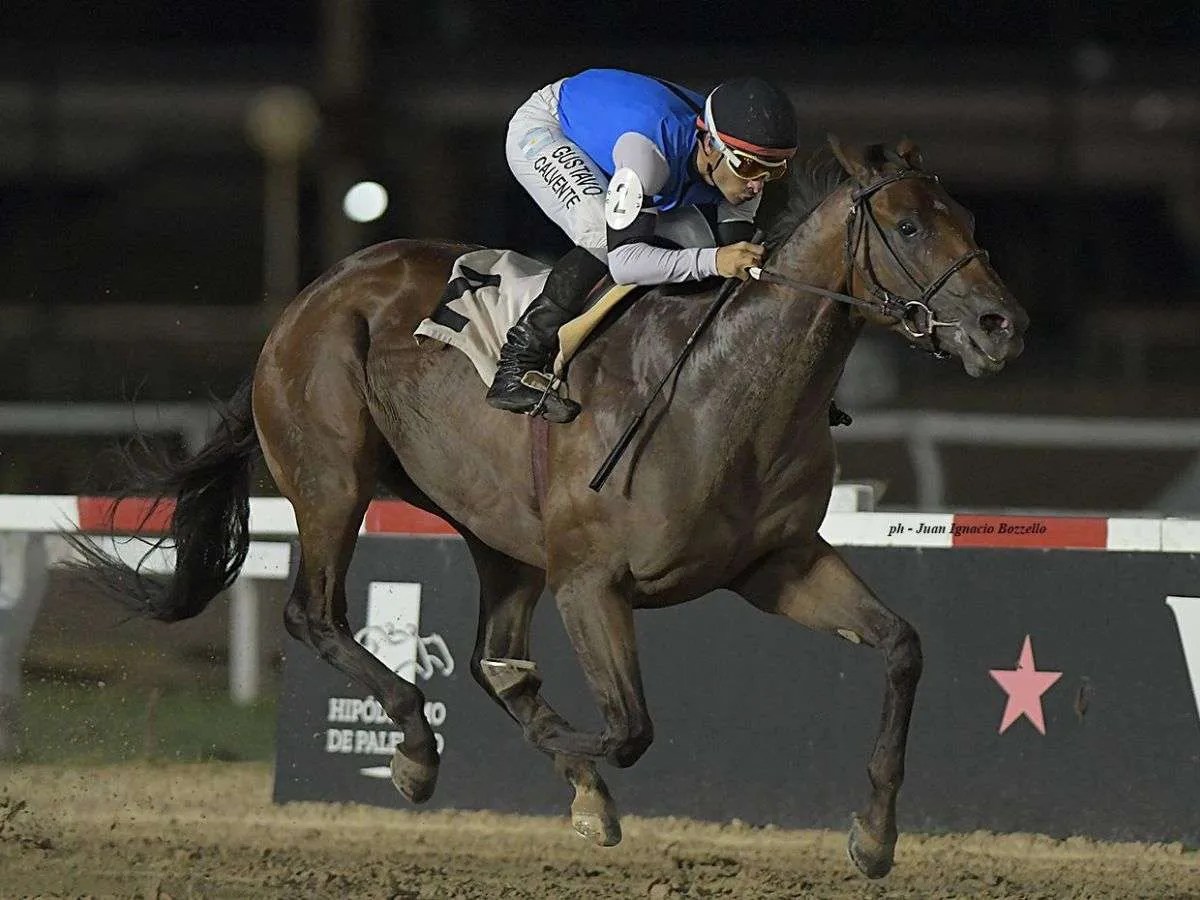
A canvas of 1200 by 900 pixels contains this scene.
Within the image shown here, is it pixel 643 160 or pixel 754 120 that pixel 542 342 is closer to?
pixel 643 160

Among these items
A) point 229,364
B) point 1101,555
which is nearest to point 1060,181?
point 229,364

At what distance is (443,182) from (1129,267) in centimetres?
403

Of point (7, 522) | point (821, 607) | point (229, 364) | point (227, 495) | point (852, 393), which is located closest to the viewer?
point (821, 607)

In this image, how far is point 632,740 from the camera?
356cm

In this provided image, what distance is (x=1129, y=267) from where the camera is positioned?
10.6 m

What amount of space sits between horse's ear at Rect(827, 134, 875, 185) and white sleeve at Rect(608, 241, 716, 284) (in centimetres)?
31

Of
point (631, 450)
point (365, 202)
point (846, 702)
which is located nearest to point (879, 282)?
point (631, 450)

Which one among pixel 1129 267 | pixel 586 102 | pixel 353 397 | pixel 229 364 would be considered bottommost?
pixel 229 364

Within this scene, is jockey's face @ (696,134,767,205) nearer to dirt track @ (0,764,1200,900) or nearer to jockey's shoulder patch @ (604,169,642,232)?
jockey's shoulder patch @ (604,169,642,232)

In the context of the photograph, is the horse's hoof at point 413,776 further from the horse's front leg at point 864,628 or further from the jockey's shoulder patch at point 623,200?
the jockey's shoulder patch at point 623,200

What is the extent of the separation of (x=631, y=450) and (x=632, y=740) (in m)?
0.57

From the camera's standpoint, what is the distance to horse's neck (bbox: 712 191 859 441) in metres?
3.42

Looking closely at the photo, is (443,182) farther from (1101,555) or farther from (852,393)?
(1101,555)

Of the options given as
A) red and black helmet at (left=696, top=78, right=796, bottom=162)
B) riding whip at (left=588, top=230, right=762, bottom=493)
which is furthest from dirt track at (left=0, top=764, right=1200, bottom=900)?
red and black helmet at (left=696, top=78, right=796, bottom=162)
